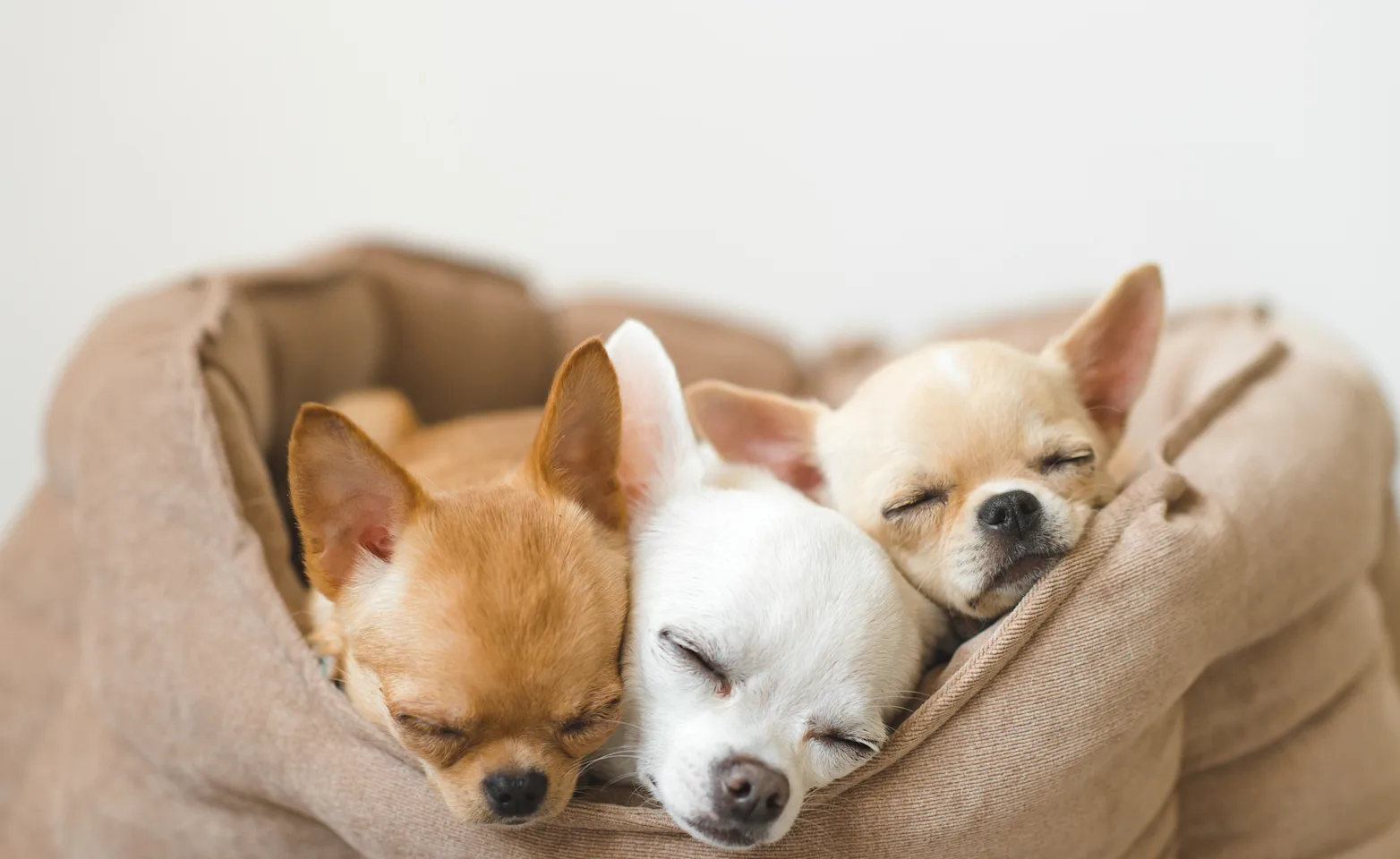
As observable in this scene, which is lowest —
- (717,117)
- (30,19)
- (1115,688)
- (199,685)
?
(199,685)

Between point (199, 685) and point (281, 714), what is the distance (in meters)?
0.14

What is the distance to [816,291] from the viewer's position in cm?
270

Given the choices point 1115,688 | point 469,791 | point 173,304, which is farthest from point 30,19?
point 1115,688

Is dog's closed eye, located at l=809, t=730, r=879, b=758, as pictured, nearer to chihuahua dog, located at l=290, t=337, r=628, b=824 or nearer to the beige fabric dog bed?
the beige fabric dog bed

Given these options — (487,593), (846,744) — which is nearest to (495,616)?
(487,593)

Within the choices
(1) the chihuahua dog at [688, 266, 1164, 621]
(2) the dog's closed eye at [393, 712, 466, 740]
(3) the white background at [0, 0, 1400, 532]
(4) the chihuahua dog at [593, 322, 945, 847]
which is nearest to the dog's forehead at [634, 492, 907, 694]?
(4) the chihuahua dog at [593, 322, 945, 847]

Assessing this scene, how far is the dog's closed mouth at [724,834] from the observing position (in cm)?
92

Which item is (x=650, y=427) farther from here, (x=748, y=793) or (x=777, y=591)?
(x=748, y=793)

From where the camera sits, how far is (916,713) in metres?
1.01

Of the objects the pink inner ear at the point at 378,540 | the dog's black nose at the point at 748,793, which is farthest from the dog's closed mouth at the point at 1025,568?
the pink inner ear at the point at 378,540

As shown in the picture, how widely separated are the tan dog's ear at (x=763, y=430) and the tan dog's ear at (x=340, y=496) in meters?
0.42

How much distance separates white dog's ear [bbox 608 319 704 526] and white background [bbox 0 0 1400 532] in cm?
148

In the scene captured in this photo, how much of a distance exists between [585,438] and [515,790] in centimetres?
35

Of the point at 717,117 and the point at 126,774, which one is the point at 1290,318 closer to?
the point at 717,117
